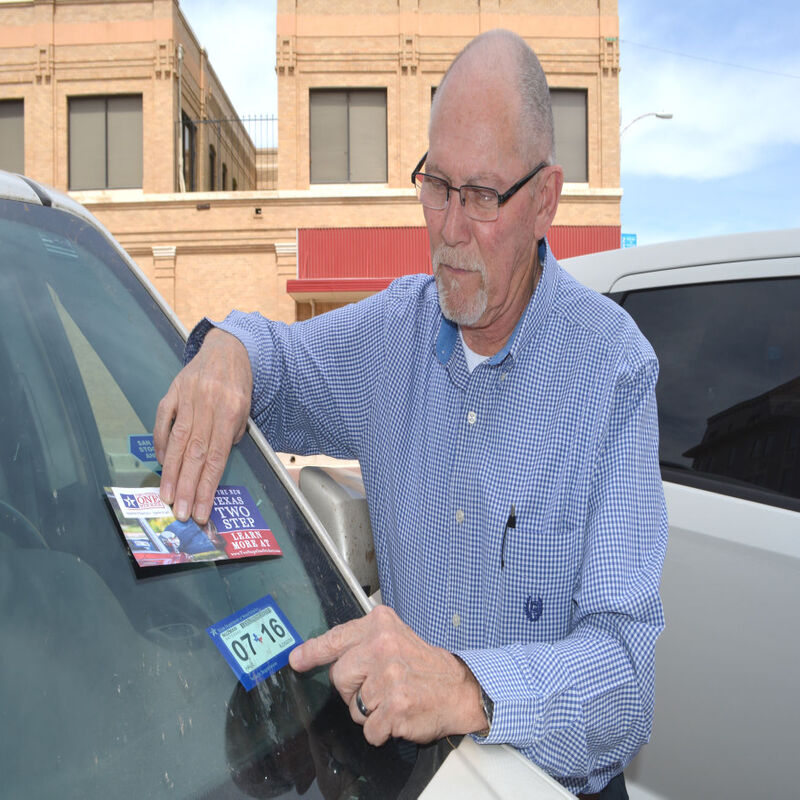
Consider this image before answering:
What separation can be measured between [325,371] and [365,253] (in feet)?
56.8

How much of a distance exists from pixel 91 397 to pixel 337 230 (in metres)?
17.9

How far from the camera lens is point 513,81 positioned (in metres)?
1.61

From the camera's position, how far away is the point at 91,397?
155 cm

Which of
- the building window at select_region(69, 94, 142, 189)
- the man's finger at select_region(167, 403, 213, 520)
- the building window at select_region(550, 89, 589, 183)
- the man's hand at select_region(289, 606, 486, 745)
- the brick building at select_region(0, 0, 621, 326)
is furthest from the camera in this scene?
the building window at select_region(69, 94, 142, 189)

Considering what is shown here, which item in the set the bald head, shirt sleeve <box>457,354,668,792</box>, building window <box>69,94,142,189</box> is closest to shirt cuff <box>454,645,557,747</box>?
shirt sleeve <box>457,354,668,792</box>

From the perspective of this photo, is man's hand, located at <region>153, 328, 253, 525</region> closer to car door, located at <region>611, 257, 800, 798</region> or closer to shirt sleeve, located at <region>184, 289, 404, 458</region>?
shirt sleeve, located at <region>184, 289, 404, 458</region>

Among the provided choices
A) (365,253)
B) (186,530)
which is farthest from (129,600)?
(365,253)

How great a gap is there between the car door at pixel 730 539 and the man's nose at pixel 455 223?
118 cm

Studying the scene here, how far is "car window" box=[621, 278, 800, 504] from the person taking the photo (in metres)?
2.27

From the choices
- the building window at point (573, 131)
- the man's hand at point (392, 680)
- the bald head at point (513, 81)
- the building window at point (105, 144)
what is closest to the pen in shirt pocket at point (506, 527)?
the man's hand at point (392, 680)

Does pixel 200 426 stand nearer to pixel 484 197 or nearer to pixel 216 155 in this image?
pixel 484 197

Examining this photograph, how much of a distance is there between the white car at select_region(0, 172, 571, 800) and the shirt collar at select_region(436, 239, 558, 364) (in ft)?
1.60

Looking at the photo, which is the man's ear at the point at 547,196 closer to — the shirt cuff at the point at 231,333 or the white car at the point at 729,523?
the shirt cuff at the point at 231,333

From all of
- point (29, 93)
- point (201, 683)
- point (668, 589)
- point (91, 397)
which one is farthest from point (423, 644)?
point (29, 93)
